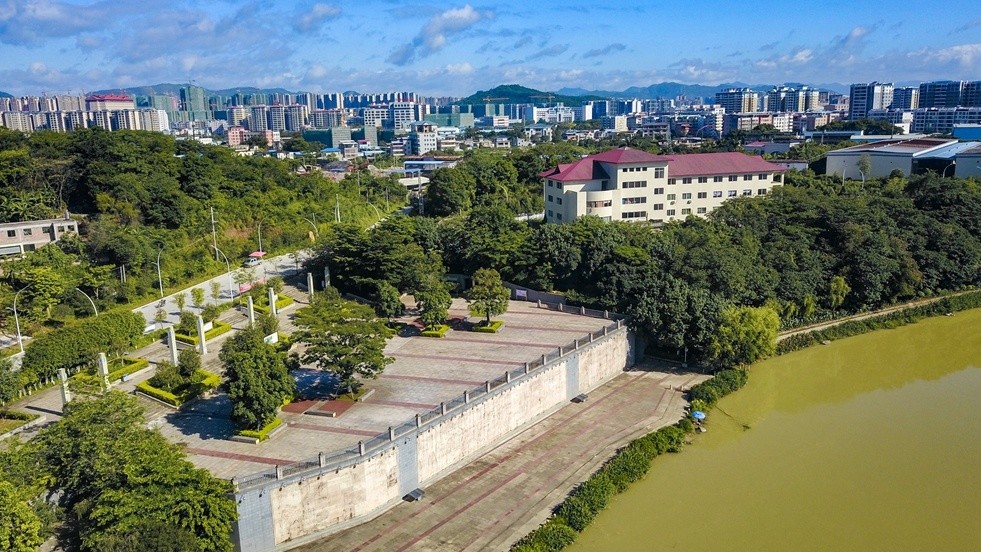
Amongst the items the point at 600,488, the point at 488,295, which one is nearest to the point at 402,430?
the point at 600,488

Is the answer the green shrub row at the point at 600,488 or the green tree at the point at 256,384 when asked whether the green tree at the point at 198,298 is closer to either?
the green tree at the point at 256,384

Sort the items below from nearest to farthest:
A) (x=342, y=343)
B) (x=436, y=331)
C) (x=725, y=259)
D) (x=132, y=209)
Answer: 1. (x=342, y=343)
2. (x=436, y=331)
3. (x=725, y=259)
4. (x=132, y=209)

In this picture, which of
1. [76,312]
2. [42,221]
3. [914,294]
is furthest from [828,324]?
[42,221]

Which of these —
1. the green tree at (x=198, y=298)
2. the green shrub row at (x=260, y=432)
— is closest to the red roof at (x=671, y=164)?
the green tree at (x=198, y=298)

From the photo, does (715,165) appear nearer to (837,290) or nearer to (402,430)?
(837,290)

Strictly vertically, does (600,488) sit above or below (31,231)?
below

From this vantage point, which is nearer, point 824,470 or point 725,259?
point 824,470
